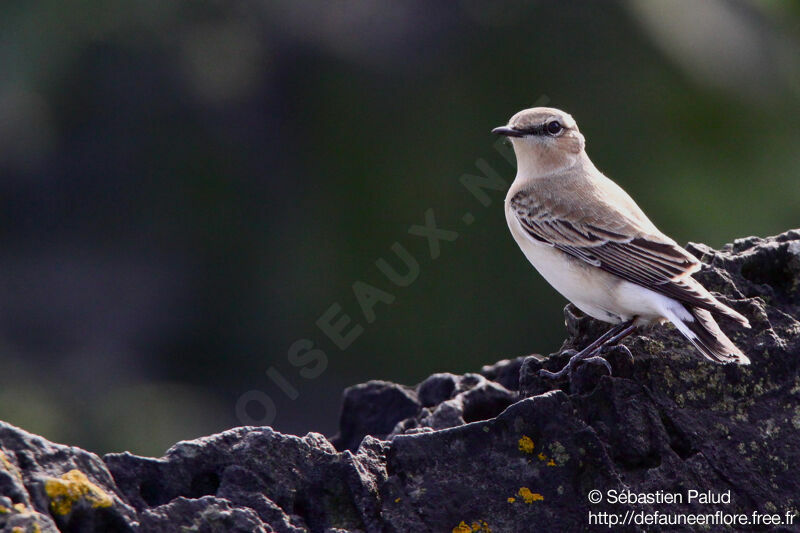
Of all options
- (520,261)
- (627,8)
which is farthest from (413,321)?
(627,8)

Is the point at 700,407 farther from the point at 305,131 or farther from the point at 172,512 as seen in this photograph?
the point at 305,131

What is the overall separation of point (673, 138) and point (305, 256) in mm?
6072

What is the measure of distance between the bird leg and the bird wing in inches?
13.0

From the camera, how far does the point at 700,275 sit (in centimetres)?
685

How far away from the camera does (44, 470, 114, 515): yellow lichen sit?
4.26 meters

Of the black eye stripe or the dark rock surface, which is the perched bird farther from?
the dark rock surface

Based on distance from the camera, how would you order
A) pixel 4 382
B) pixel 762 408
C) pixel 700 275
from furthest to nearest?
1. pixel 4 382
2. pixel 700 275
3. pixel 762 408

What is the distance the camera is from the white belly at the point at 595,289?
21.8ft

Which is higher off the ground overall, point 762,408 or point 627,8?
point 627,8

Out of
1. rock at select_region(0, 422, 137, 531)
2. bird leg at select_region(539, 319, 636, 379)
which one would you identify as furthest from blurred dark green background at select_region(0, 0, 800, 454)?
rock at select_region(0, 422, 137, 531)

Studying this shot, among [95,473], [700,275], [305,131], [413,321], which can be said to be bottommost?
[95,473]

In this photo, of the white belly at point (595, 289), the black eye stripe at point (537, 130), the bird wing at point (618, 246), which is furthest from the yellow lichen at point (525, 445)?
the black eye stripe at point (537, 130)

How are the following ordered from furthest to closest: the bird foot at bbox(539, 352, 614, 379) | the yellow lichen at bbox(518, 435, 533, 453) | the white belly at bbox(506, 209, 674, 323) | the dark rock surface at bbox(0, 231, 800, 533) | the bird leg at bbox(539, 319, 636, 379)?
the white belly at bbox(506, 209, 674, 323) < the bird foot at bbox(539, 352, 614, 379) < the bird leg at bbox(539, 319, 636, 379) < the yellow lichen at bbox(518, 435, 533, 453) < the dark rock surface at bbox(0, 231, 800, 533)

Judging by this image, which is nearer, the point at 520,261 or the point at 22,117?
the point at 520,261
